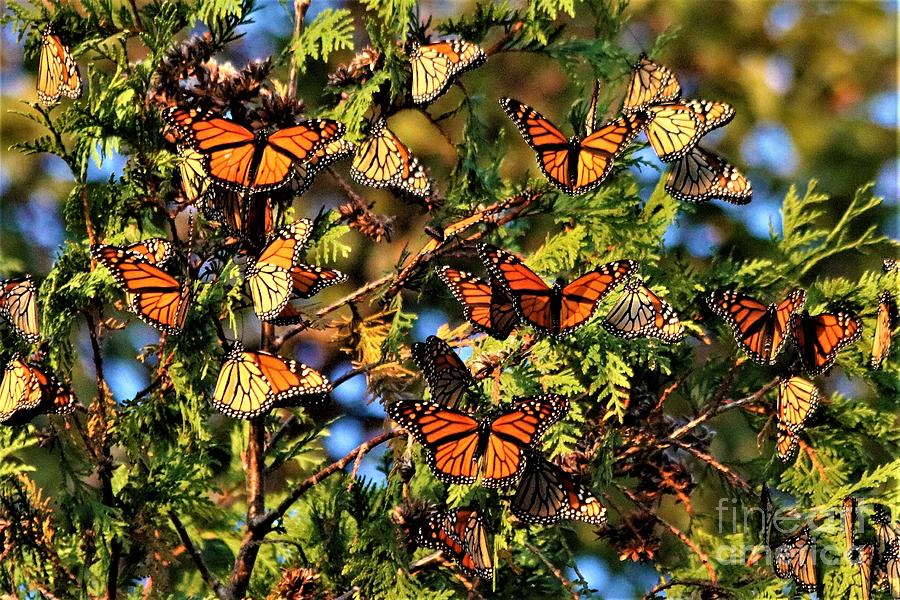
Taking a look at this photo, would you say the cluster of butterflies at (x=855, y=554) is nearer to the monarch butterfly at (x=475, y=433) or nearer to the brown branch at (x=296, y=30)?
the monarch butterfly at (x=475, y=433)

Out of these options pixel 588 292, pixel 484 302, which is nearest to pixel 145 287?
pixel 484 302

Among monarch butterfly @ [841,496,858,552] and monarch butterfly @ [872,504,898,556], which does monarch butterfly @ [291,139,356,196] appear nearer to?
monarch butterfly @ [841,496,858,552]

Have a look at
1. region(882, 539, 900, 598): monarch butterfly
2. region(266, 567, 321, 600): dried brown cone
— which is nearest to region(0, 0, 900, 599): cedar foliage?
region(266, 567, 321, 600): dried brown cone

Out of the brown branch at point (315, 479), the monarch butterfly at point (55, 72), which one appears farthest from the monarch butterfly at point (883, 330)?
the monarch butterfly at point (55, 72)

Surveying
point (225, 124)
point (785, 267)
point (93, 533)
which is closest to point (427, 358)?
point (225, 124)

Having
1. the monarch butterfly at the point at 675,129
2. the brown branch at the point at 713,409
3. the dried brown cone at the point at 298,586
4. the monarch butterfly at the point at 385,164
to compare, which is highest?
the monarch butterfly at the point at 675,129

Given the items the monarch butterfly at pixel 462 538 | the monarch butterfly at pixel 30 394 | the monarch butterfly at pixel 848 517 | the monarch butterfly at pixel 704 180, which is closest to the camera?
the monarch butterfly at pixel 462 538
